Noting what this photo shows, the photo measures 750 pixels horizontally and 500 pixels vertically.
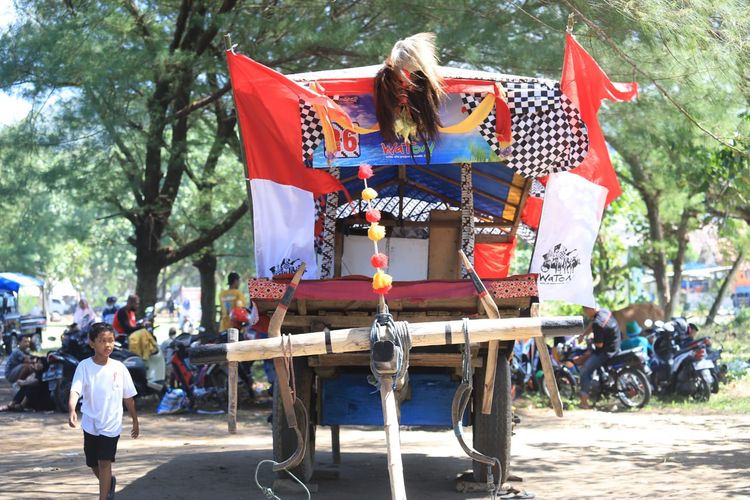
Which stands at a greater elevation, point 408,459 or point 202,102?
point 202,102

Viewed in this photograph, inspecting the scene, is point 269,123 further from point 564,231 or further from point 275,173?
point 564,231

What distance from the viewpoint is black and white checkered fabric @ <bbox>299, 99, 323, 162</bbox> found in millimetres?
6852

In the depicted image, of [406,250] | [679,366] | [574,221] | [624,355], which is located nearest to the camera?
[574,221]

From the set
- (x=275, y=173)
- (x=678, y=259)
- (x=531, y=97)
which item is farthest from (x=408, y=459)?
(x=678, y=259)

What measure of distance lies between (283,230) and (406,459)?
3120mm

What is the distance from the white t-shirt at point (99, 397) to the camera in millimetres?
6328

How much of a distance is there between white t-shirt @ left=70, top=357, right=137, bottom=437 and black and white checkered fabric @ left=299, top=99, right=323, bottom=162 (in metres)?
2.05

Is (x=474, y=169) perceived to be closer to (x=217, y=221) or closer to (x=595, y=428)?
(x=595, y=428)

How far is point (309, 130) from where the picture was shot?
6898mm

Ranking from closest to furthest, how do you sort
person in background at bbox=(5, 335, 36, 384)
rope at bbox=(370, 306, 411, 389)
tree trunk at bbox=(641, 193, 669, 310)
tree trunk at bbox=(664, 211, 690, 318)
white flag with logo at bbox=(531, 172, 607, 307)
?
rope at bbox=(370, 306, 411, 389)
white flag with logo at bbox=(531, 172, 607, 307)
person in background at bbox=(5, 335, 36, 384)
tree trunk at bbox=(641, 193, 669, 310)
tree trunk at bbox=(664, 211, 690, 318)

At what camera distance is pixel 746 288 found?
69375 millimetres

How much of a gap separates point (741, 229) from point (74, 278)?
46.3 meters

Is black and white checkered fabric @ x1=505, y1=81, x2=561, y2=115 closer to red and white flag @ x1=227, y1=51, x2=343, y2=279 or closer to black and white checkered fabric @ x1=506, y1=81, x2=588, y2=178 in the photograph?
black and white checkered fabric @ x1=506, y1=81, x2=588, y2=178

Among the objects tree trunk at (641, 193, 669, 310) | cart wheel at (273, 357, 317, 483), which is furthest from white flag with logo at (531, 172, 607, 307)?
tree trunk at (641, 193, 669, 310)
